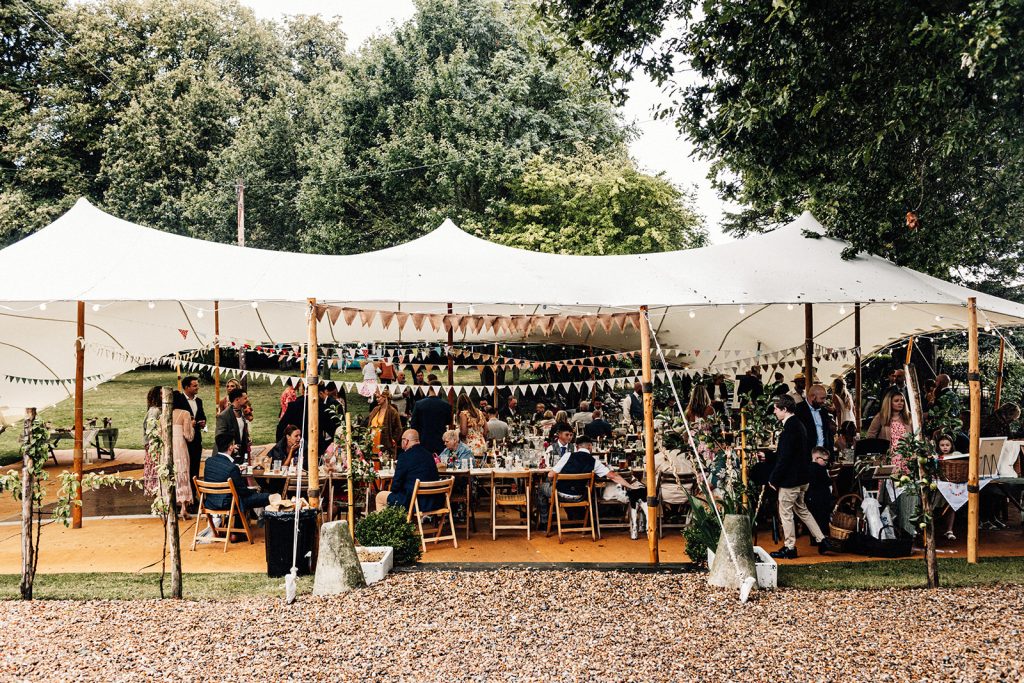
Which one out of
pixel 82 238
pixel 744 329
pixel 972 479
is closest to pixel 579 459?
pixel 972 479

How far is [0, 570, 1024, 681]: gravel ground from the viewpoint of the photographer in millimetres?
4480

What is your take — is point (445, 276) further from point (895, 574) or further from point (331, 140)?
point (331, 140)

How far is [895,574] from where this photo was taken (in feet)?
21.5

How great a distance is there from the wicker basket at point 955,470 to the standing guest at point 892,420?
807 mm

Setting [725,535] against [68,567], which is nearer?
[725,535]

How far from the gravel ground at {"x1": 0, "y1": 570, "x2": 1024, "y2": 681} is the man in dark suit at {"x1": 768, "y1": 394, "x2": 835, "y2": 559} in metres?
1.26

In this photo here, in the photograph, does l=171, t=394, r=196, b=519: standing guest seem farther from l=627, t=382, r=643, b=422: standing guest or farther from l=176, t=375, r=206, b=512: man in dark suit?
l=627, t=382, r=643, b=422: standing guest

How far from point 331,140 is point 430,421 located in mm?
17923

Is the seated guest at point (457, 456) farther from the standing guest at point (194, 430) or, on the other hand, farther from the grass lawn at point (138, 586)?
the standing guest at point (194, 430)

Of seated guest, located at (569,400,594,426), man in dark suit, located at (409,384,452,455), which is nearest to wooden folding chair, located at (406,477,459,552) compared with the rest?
man in dark suit, located at (409,384,452,455)

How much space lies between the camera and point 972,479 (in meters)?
7.17

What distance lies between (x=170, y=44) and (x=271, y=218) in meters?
7.85

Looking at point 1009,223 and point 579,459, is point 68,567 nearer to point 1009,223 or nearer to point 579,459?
point 579,459

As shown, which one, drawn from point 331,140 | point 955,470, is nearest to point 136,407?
point 331,140
